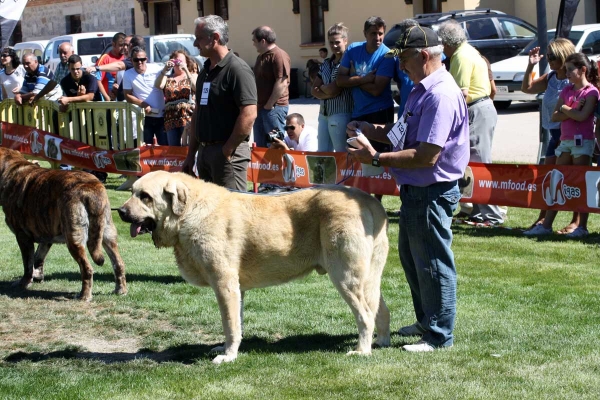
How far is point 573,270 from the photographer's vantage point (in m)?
8.48

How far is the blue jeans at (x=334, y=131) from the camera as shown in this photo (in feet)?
36.4

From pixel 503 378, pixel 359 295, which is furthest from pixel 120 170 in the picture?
pixel 503 378

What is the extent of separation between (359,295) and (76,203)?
3101 millimetres

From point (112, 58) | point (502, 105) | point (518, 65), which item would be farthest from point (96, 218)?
point (502, 105)

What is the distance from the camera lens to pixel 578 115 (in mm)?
9734

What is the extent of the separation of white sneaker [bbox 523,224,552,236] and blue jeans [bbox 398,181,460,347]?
4508mm

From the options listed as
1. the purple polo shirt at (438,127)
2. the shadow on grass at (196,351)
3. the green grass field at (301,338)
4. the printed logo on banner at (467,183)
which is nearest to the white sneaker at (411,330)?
the green grass field at (301,338)

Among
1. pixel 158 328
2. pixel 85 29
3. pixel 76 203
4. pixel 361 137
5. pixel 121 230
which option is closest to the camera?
pixel 361 137

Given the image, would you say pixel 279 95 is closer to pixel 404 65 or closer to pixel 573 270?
pixel 573 270

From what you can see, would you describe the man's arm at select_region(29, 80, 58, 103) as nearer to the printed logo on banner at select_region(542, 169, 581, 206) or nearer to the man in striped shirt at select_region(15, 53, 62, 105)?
the man in striped shirt at select_region(15, 53, 62, 105)

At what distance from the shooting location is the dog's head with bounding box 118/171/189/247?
5.87 meters

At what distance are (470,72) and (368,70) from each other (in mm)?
1160

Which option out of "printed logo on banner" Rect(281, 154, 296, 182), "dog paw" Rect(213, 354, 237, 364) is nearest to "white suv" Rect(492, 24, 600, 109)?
"printed logo on banner" Rect(281, 154, 296, 182)

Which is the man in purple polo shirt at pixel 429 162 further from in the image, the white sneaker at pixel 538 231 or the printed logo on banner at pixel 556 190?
the white sneaker at pixel 538 231
